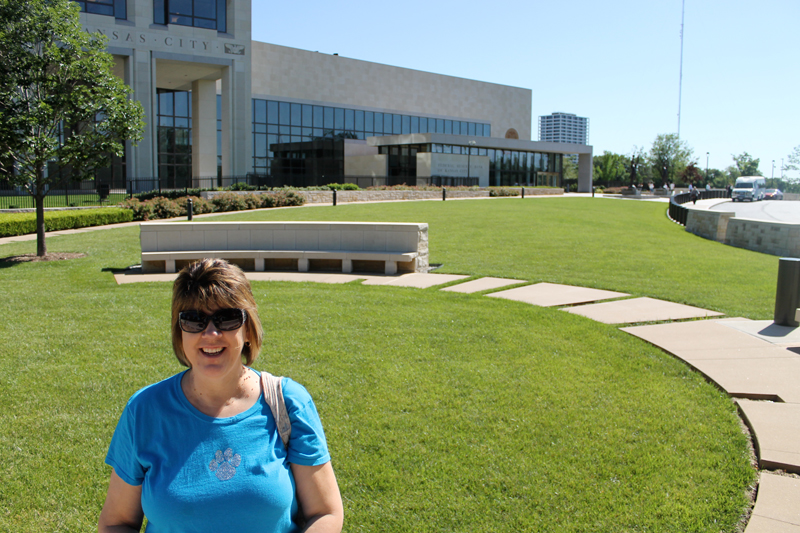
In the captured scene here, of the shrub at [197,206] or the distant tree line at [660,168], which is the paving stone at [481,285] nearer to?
the shrub at [197,206]

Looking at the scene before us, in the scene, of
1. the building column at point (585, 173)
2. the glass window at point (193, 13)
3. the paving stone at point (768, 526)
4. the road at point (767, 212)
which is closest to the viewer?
the paving stone at point (768, 526)

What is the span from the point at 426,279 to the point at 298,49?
4873 cm

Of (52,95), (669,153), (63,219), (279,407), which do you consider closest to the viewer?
(279,407)

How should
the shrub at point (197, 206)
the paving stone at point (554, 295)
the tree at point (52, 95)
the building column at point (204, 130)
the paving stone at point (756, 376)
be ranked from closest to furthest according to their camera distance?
the paving stone at point (756, 376) → the paving stone at point (554, 295) → the tree at point (52, 95) → the shrub at point (197, 206) → the building column at point (204, 130)

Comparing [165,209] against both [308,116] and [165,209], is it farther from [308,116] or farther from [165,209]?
[308,116]

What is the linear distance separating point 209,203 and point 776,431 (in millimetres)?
25254

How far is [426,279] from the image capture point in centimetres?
1074

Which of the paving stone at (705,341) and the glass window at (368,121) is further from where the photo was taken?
the glass window at (368,121)

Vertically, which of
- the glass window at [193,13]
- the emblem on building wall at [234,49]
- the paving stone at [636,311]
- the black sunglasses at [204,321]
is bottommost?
the paving stone at [636,311]

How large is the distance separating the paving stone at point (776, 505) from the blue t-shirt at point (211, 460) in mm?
2599

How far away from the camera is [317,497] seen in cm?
221

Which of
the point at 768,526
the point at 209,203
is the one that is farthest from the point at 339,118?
the point at 768,526

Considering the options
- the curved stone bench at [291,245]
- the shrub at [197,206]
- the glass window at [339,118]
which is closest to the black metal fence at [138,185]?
the shrub at [197,206]

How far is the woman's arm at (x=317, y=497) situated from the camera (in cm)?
219
